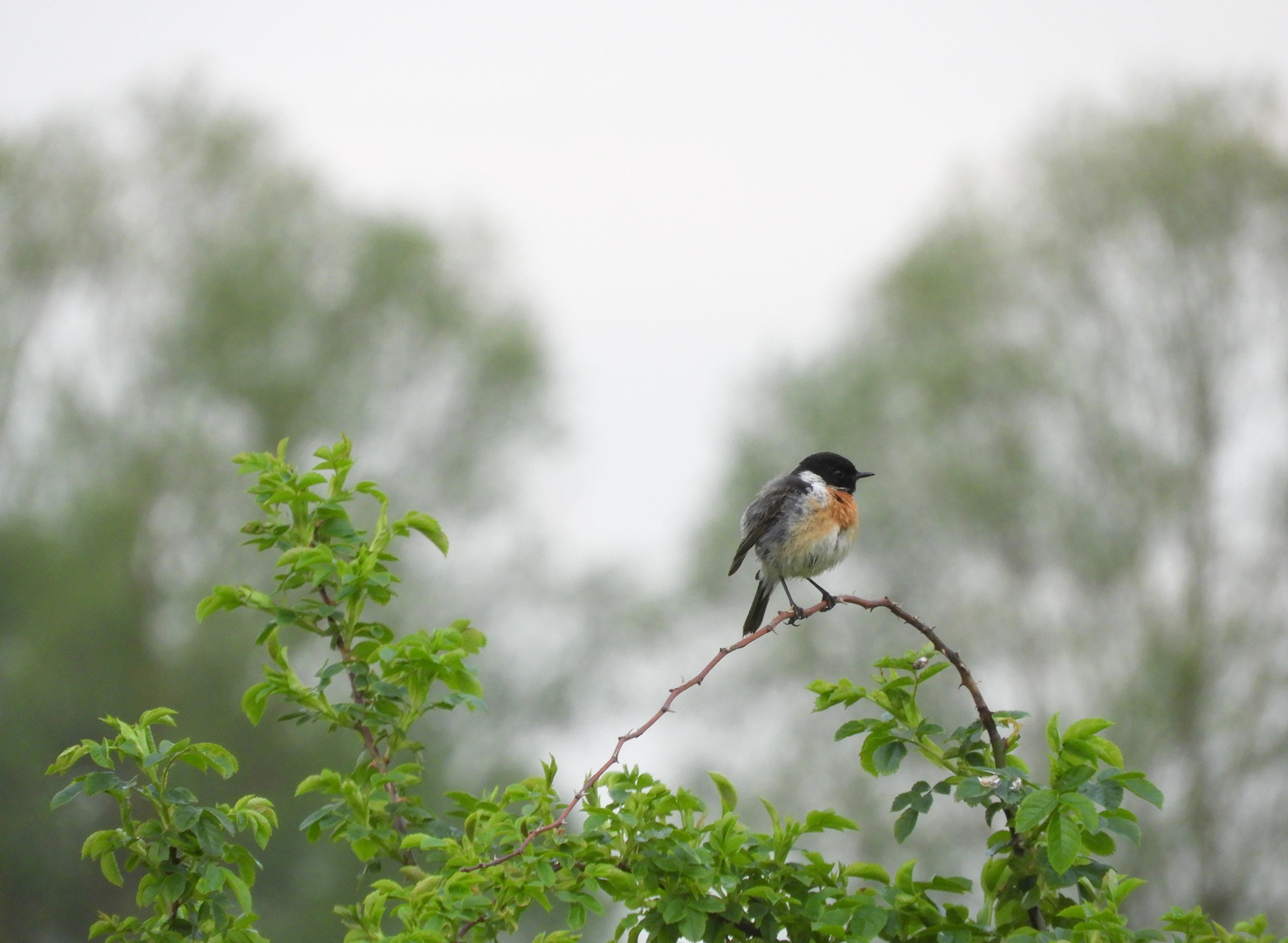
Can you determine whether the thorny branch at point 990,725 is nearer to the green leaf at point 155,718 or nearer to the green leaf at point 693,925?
the green leaf at point 693,925

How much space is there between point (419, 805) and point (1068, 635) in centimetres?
1838

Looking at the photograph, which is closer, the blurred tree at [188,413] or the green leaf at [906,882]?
the green leaf at [906,882]

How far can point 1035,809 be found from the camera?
2695 millimetres

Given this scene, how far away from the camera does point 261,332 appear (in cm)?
2295

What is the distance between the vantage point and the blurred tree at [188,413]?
749 inches

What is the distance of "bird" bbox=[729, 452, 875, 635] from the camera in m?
6.62

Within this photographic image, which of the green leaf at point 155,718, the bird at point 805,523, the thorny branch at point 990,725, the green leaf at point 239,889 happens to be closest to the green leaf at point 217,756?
the green leaf at point 155,718

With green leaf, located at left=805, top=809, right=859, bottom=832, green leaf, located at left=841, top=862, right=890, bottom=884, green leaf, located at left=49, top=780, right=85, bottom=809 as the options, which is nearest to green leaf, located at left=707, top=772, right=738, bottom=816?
green leaf, located at left=805, top=809, right=859, bottom=832

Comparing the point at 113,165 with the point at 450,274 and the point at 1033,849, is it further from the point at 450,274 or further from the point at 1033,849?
the point at 1033,849

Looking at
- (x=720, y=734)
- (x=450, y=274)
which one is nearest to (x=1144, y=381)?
(x=720, y=734)

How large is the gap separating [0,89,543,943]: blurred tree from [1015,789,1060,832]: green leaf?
16693 mm

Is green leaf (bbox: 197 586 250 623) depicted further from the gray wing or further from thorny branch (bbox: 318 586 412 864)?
the gray wing

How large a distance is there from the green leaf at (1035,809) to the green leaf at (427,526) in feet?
5.25

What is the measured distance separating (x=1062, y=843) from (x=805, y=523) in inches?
155
